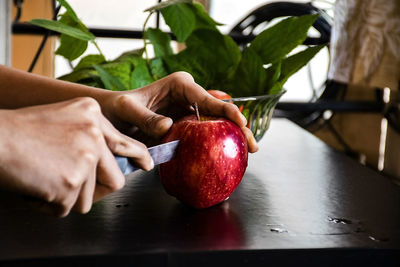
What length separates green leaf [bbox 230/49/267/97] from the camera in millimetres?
804

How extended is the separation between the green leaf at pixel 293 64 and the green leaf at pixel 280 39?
0.06 feet

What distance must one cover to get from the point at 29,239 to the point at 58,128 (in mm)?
121

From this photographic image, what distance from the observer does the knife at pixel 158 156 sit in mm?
467

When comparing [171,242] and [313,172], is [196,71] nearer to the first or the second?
[313,172]

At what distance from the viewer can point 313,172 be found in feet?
2.48

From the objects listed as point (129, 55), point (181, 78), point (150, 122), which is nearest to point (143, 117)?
point (150, 122)

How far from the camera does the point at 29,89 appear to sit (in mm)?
742

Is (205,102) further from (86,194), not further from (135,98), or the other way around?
(86,194)

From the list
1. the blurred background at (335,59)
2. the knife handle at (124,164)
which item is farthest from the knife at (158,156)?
the blurred background at (335,59)

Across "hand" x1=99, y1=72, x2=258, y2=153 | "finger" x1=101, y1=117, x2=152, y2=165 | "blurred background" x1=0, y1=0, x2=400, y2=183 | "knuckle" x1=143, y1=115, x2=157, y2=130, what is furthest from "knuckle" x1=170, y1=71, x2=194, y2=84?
"blurred background" x1=0, y1=0, x2=400, y2=183

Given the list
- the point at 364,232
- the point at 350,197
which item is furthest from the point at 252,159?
the point at 364,232

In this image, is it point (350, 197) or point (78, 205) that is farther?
point (350, 197)

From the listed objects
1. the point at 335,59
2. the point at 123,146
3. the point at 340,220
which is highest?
the point at 123,146

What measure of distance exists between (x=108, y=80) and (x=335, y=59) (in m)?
1.30
